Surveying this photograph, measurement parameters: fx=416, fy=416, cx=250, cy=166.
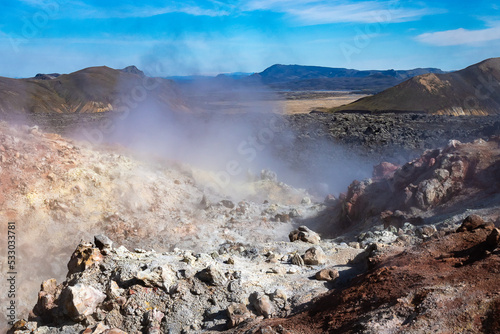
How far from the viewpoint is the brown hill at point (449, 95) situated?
42.1 meters

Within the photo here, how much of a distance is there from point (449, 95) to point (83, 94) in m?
41.3

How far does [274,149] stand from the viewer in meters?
21.4

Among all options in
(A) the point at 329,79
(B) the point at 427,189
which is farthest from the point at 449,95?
(A) the point at 329,79

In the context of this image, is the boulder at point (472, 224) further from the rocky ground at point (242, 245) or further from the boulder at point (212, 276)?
the boulder at point (212, 276)

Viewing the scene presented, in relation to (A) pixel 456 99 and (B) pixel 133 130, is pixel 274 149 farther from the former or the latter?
(A) pixel 456 99

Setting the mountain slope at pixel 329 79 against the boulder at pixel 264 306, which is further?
the mountain slope at pixel 329 79

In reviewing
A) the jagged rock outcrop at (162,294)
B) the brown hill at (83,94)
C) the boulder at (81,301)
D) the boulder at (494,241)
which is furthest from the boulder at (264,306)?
the brown hill at (83,94)

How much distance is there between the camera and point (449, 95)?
4409cm

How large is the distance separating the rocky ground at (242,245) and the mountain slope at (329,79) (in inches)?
4410

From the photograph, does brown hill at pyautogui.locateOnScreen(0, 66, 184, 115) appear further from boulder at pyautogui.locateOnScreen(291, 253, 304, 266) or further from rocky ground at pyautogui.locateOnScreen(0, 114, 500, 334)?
boulder at pyautogui.locateOnScreen(291, 253, 304, 266)

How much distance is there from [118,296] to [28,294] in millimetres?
3732

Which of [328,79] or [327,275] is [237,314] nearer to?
[327,275]

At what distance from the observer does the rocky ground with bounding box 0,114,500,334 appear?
4180mm

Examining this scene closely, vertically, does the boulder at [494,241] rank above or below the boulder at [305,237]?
above
